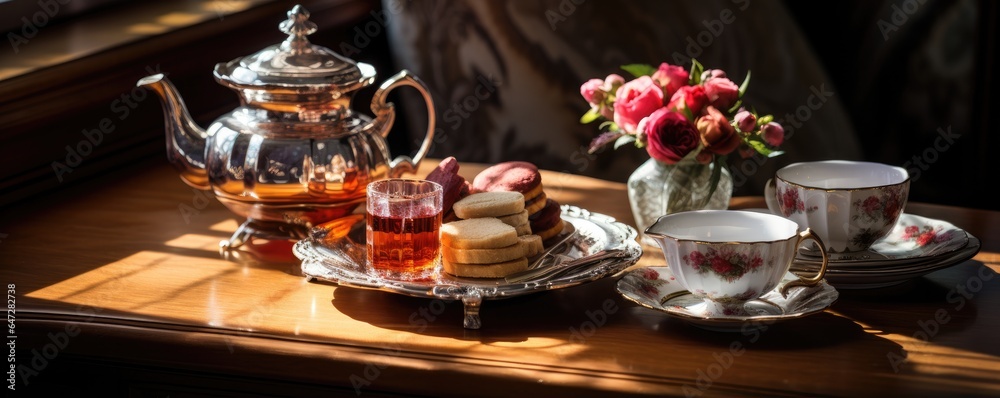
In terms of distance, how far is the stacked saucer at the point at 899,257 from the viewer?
1007 mm

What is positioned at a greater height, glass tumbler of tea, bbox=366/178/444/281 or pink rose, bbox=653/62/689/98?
pink rose, bbox=653/62/689/98

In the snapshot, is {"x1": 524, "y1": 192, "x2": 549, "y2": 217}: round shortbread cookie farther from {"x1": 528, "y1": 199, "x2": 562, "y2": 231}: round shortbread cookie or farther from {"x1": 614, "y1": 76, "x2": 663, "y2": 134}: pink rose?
{"x1": 614, "y1": 76, "x2": 663, "y2": 134}: pink rose

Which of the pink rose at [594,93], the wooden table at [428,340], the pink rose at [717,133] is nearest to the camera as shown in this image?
the wooden table at [428,340]

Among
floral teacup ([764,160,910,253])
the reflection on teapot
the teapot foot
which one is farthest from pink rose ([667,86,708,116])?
the teapot foot

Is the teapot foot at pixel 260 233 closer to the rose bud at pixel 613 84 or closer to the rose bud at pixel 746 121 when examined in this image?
the rose bud at pixel 613 84

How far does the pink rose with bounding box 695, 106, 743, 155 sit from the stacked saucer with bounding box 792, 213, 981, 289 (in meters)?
Result: 0.13

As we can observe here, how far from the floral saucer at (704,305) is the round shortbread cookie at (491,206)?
0.41 ft

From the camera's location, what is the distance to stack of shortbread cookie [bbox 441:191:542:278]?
963mm

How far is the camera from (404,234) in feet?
3.23

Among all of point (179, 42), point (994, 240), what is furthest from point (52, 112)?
Result: point (994, 240)

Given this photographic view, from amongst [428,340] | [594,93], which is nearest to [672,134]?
[594,93]

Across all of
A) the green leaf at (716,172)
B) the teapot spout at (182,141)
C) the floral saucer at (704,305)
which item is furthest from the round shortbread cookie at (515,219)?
the teapot spout at (182,141)

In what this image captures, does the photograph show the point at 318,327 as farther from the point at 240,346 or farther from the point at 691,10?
the point at 691,10

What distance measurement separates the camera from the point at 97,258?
112cm
